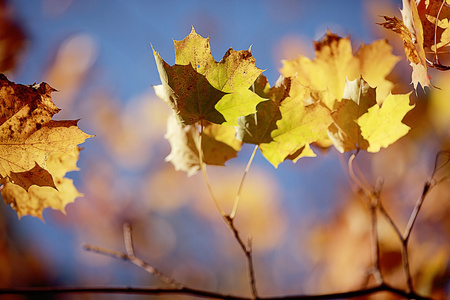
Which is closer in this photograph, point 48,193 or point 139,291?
point 139,291

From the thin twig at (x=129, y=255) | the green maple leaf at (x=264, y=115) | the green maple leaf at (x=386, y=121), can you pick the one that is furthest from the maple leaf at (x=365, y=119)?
the thin twig at (x=129, y=255)

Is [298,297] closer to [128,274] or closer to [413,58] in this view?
[413,58]

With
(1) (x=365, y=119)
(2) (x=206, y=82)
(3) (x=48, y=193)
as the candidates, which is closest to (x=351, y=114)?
(1) (x=365, y=119)

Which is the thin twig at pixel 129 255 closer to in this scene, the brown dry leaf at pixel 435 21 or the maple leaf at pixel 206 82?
the maple leaf at pixel 206 82

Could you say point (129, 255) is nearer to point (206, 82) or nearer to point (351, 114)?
point (206, 82)

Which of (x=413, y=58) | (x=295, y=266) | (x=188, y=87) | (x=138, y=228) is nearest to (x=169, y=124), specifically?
(x=188, y=87)

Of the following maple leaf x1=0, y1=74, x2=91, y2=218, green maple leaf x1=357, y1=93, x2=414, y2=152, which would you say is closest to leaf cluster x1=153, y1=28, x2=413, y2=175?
green maple leaf x1=357, y1=93, x2=414, y2=152
